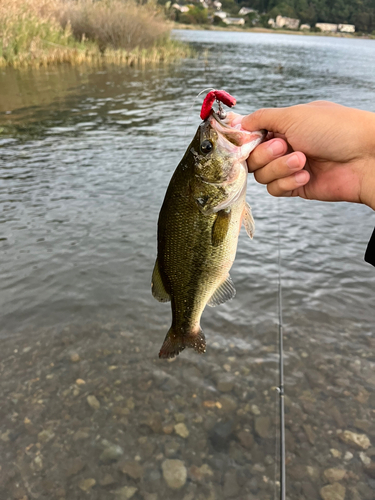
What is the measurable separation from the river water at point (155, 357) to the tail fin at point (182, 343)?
1.24 m

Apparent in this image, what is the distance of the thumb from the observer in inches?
89.4

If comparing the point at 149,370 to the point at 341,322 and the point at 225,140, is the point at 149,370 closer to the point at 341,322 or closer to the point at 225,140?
the point at 341,322

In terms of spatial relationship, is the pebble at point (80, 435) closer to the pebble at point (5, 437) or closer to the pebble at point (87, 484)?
the pebble at point (87, 484)

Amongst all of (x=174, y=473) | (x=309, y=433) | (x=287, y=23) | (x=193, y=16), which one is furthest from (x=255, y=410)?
(x=287, y=23)

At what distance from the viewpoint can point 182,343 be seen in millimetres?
2555

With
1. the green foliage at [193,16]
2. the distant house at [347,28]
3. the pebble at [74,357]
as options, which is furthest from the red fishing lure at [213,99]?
the distant house at [347,28]

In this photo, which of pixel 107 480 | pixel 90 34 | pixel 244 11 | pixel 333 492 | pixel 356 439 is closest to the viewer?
pixel 333 492

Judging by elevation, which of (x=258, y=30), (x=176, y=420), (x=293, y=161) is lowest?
(x=176, y=420)

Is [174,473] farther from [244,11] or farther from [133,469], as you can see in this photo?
[244,11]

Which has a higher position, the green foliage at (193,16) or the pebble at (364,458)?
the green foliage at (193,16)

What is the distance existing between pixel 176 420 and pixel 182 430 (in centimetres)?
11

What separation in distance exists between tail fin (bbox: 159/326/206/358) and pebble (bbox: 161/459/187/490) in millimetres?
1211

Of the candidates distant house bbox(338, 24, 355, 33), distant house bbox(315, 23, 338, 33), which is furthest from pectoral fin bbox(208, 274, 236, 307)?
distant house bbox(315, 23, 338, 33)

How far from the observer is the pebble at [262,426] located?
3404 mm
